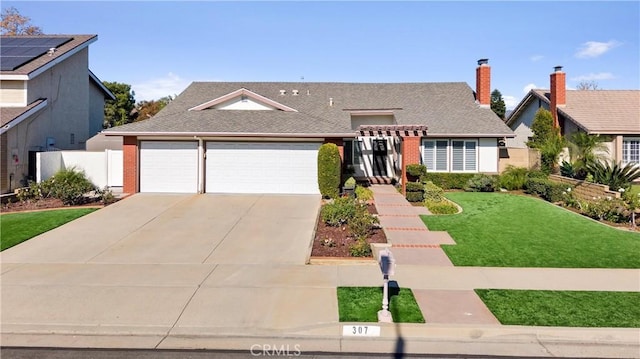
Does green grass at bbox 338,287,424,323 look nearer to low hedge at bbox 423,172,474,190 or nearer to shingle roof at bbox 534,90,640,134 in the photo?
low hedge at bbox 423,172,474,190

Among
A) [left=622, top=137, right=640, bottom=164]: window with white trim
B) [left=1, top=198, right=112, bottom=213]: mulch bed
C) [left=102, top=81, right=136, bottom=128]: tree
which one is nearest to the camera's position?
[left=1, top=198, right=112, bottom=213]: mulch bed

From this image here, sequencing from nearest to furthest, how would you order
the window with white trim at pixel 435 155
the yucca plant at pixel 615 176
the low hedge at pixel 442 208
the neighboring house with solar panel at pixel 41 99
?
the low hedge at pixel 442 208 → the yucca plant at pixel 615 176 → the neighboring house with solar panel at pixel 41 99 → the window with white trim at pixel 435 155

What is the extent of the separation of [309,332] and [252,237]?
19.1 feet

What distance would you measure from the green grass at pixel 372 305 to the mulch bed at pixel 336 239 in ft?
7.01

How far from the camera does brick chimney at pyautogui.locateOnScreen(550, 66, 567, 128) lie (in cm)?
2509

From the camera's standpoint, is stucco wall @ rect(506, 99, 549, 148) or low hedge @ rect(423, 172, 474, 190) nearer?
low hedge @ rect(423, 172, 474, 190)

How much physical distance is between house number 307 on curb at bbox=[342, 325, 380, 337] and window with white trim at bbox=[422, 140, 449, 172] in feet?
53.8

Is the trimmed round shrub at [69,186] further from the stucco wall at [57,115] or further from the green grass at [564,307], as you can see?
the green grass at [564,307]

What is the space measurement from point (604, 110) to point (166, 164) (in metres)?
25.0

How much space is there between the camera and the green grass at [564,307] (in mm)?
6238

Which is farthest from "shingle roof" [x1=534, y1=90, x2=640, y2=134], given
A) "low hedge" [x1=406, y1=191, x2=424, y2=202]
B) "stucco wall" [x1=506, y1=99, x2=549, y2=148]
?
"low hedge" [x1=406, y1=191, x2=424, y2=202]

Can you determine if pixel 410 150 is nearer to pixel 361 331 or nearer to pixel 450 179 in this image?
pixel 450 179

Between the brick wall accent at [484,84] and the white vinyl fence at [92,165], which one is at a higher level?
the brick wall accent at [484,84]

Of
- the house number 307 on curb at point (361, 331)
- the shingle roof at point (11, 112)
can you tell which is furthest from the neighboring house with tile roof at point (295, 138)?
the house number 307 on curb at point (361, 331)
